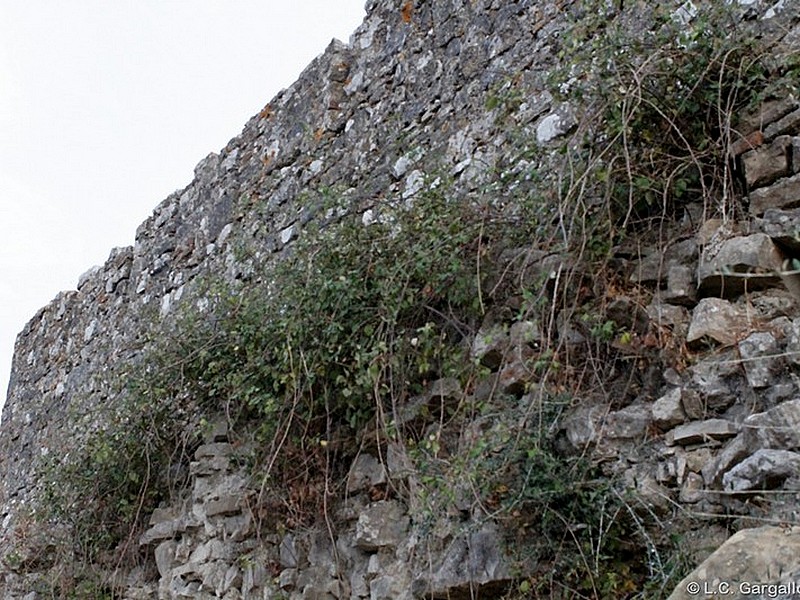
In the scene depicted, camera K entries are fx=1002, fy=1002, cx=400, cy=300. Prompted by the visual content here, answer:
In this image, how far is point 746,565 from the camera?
1.93m

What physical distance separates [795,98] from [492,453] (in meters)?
1.28

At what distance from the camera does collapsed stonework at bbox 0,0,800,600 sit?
2.50m

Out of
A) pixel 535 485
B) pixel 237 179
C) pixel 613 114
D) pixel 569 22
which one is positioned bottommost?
pixel 535 485

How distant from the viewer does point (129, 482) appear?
4680 mm

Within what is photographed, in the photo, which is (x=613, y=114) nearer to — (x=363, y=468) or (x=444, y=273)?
(x=444, y=273)

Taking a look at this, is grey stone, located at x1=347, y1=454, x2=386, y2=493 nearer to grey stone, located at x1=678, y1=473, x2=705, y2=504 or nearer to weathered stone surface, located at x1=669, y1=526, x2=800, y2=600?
grey stone, located at x1=678, y1=473, x2=705, y2=504

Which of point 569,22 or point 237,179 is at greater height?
point 237,179

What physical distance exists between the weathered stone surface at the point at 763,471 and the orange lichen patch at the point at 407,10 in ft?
9.45

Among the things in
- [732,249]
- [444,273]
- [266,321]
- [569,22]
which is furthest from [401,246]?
[732,249]

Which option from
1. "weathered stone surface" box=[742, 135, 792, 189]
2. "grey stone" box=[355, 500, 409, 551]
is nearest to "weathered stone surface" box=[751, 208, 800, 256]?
"weathered stone surface" box=[742, 135, 792, 189]

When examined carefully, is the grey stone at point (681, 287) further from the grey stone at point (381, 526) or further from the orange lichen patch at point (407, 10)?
the orange lichen patch at point (407, 10)

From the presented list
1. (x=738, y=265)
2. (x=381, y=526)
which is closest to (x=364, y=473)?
(x=381, y=526)

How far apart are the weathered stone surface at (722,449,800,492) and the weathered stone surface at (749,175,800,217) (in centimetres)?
72

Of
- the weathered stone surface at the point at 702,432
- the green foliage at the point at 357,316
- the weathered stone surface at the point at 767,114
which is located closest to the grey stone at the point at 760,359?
the weathered stone surface at the point at 702,432
